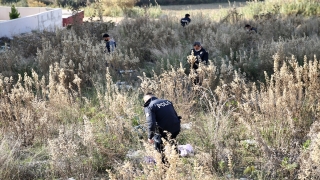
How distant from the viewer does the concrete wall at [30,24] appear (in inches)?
587

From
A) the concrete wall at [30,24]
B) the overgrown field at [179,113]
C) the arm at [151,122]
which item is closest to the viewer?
the overgrown field at [179,113]

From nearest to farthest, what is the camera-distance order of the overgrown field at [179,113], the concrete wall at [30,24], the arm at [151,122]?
1. the overgrown field at [179,113]
2. the arm at [151,122]
3. the concrete wall at [30,24]

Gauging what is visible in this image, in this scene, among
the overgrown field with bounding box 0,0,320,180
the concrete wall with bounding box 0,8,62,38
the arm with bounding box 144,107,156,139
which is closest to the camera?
the overgrown field with bounding box 0,0,320,180

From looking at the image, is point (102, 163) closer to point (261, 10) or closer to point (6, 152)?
point (6, 152)

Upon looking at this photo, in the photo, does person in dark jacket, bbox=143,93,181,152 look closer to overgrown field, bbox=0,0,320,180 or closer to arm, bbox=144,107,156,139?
arm, bbox=144,107,156,139

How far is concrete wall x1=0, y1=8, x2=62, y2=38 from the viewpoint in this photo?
14898 millimetres

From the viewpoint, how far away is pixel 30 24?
16.3 metres

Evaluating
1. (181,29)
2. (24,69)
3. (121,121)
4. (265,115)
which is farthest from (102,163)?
(181,29)

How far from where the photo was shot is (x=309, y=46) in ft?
29.8

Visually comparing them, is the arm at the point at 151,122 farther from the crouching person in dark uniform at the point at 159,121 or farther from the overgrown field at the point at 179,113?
the overgrown field at the point at 179,113

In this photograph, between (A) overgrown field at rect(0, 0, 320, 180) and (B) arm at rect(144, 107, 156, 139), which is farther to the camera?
(B) arm at rect(144, 107, 156, 139)

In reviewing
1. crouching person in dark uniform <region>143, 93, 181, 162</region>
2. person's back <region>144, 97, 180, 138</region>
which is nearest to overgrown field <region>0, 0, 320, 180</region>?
crouching person in dark uniform <region>143, 93, 181, 162</region>

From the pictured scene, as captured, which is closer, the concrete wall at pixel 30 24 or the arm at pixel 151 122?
the arm at pixel 151 122

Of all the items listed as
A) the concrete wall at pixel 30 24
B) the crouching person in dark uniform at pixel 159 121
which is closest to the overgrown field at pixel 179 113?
the crouching person in dark uniform at pixel 159 121
